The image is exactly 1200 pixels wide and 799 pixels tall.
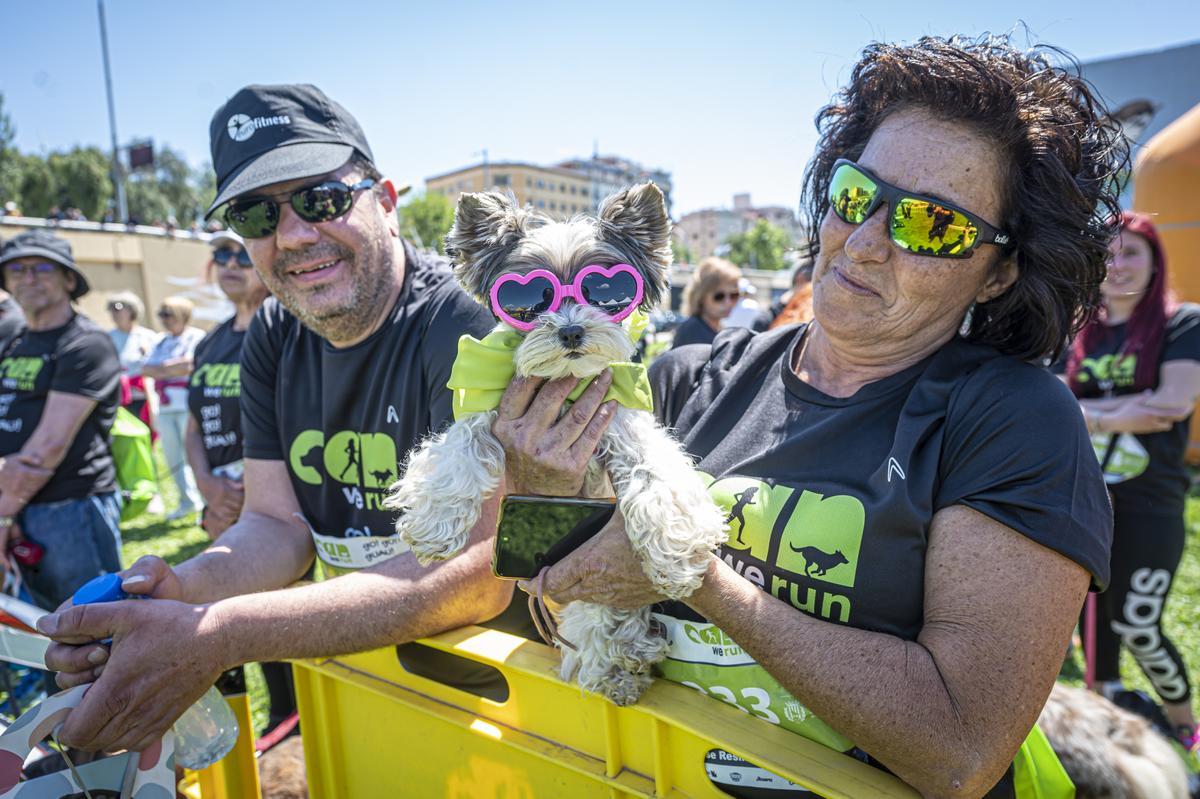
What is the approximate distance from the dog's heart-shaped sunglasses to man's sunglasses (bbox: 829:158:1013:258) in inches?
28.6

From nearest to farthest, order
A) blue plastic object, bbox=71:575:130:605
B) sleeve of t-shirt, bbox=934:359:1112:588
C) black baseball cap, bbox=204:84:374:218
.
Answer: sleeve of t-shirt, bbox=934:359:1112:588, blue plastic object, bbox=71:575:130:605, black baseball cap, bbox=204:84:374:218

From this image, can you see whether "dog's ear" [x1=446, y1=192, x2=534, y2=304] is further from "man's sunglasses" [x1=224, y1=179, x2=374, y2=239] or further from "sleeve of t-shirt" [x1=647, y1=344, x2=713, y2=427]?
"man's sunglasses" [x1=224, y1=179, x2=374, y2=239]

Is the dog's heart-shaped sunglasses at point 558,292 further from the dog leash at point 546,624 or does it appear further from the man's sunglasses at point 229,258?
the man's sunglasses at point 229,258

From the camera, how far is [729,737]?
5.31 ft

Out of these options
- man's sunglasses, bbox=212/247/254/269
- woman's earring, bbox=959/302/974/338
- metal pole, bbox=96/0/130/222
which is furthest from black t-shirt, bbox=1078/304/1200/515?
metal pole, bbox=96/0/130/222

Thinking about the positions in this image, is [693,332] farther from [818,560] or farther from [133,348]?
[133,348]

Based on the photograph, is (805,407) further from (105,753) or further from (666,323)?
(666,323)

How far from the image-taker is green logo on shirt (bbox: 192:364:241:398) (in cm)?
482

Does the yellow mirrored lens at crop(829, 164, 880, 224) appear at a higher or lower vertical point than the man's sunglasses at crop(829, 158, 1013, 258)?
higher

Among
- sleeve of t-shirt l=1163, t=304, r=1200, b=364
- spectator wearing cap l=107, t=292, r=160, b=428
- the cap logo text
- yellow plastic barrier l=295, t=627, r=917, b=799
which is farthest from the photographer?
spectator wearing cap l=107, t=292, r=160, b=428

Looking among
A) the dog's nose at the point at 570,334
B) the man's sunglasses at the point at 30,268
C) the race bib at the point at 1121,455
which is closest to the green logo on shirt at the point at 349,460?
the dog's nose at the point at 570,334

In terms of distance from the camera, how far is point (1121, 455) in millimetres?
4020

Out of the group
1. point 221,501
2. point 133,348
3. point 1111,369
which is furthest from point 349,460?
point 133,348

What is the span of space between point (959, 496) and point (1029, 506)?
0.14 metres
